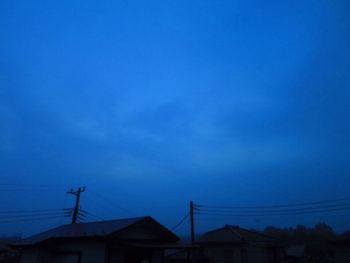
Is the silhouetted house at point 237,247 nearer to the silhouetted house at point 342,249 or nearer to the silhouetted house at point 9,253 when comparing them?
the silhouetted house at point 342,249

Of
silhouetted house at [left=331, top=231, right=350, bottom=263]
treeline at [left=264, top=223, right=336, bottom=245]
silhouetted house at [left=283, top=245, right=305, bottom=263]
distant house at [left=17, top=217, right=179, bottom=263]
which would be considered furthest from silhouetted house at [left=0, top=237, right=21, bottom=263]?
treeline at [left=264, top=223, right=336, bottom=245]

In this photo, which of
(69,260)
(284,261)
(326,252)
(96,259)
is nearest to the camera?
(96,259)

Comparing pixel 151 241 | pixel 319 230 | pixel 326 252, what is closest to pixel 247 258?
pixel 151 241

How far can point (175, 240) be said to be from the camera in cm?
2217

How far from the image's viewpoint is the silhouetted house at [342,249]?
1036 inches

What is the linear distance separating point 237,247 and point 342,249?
9577mm

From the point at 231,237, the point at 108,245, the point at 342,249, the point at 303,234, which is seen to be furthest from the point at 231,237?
the point at 303,234

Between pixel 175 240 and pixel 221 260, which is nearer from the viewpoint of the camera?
pixel 175 240

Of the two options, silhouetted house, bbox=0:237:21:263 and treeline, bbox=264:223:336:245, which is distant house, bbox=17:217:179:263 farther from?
treeline, bbox=264:223:336:245

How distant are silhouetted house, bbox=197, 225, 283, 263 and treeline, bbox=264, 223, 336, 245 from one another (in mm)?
25015

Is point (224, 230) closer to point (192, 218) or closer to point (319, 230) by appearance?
point (192, 218)

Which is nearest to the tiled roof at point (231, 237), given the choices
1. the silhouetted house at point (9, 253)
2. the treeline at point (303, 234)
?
the silhouetted house at point (9, 253)

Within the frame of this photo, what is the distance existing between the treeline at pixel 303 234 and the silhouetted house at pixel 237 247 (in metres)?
25.0

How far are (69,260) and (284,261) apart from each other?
88.5 feet
